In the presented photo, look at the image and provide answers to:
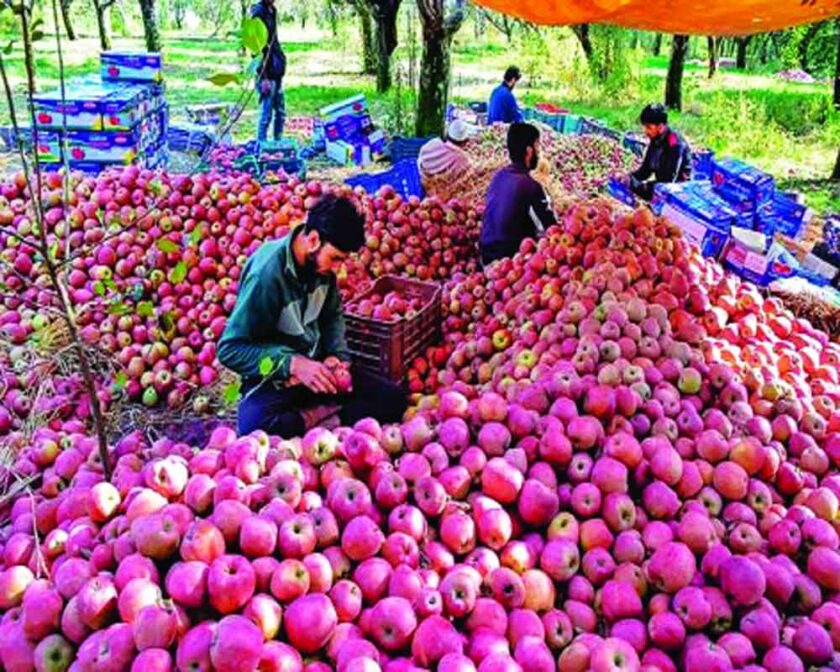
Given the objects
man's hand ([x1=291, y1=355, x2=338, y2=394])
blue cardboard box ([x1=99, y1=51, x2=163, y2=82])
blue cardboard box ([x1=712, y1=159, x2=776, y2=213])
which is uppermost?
blue cardboard box ([x1=99, y1=51, x2=163, y2=82])

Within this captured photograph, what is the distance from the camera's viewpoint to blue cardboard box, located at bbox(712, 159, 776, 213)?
535 cm

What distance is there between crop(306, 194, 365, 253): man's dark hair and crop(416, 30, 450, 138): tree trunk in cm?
625

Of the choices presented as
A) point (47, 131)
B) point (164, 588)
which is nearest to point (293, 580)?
point (164, 588)

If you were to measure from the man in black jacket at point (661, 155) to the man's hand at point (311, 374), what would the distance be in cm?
438

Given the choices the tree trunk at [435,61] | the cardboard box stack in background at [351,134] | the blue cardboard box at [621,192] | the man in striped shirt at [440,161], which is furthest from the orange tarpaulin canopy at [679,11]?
the cardboard box stack in background at [351,134]

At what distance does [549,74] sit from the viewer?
18344 mm

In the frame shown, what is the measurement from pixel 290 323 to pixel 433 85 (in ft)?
20.9

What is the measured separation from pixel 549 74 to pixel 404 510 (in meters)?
18.0

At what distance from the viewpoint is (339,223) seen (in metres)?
2.71

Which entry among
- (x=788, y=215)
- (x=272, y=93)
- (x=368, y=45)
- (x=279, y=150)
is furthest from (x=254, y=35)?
(x=368, y=45)

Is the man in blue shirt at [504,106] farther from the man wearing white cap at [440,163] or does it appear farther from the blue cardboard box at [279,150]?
the man wearing white cap at [440,163]

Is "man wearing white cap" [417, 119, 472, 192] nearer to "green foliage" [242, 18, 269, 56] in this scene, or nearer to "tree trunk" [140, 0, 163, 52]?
"green foliage" [242, 18, 269, 56]

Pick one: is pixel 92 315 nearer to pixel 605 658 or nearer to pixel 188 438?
pixel 188 438

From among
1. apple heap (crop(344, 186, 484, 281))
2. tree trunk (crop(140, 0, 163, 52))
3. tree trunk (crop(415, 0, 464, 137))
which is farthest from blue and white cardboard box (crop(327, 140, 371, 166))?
tree trunk (crop(140, 0, 163, 52))
